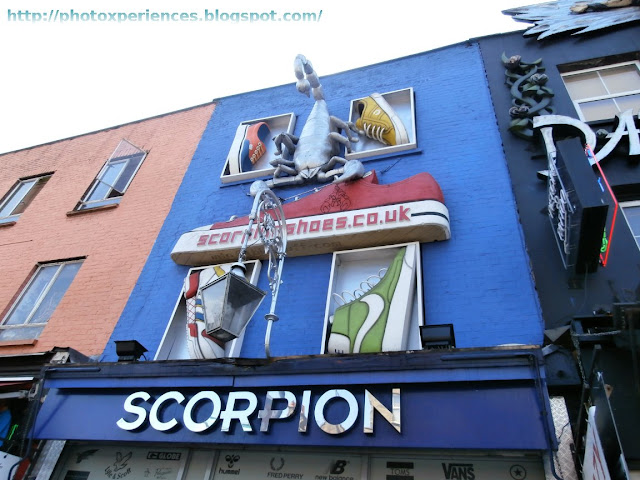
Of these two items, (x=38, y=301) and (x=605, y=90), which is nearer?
(x=605, y=90)

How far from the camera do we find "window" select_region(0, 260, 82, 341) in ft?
28.6

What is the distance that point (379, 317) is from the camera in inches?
232

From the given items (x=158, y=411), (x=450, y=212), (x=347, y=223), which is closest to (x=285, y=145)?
(x=347, y=223)

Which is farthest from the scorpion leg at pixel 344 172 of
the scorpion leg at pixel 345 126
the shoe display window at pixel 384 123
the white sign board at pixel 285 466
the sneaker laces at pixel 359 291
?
the white sign board at pixel 285 466

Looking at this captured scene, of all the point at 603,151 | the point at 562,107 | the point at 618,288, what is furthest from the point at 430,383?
the point at 562,107

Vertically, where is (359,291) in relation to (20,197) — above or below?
below

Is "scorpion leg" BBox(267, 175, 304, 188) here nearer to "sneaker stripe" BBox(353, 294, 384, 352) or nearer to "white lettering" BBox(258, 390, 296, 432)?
"sneaker stripe" BBox(353, 294, 384, 352)

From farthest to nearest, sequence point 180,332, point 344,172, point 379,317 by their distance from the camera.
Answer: point 344,172 < point 180,332 < point 379,317

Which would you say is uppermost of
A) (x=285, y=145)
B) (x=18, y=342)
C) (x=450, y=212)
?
(x=285, y=145)

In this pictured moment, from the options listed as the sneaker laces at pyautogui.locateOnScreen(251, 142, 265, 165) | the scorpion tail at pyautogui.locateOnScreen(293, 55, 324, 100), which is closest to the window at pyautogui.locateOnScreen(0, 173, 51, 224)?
the sneaker laces at pyautogui.locateOnScreen(251, 142, 265, 165)

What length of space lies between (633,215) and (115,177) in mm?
10793

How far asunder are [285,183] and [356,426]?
16.9 feet

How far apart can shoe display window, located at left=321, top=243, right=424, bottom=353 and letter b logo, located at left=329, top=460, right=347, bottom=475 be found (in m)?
1.26

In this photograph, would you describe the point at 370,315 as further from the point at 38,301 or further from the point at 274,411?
the point at 38,301
